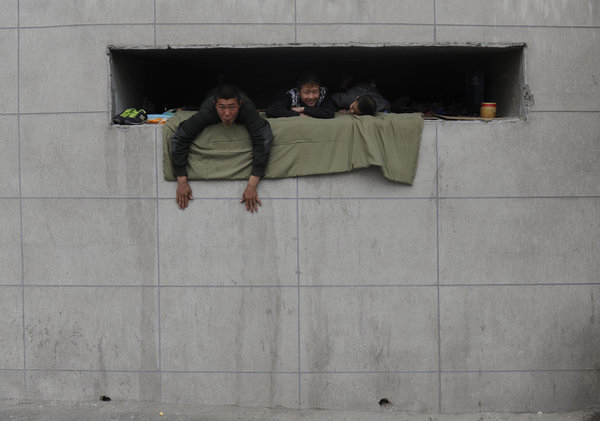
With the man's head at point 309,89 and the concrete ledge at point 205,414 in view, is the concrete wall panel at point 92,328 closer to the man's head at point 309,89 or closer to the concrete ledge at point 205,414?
the concrete ledge at point 205,414

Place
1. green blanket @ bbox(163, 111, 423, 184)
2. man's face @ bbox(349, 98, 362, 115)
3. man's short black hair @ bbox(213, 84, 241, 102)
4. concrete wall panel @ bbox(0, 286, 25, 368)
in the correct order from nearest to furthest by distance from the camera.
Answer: man's short black hair @ bbox(213, 84, 241, 102) < green blanket @ bbox(163, 111, 423, 184) < concrete wall panel @ bbox(0, 286, 25, 368) < man's face @ bbox(349, 98, 362, 115)

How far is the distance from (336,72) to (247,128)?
2212mm

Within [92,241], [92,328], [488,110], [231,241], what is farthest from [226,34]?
[92,328]

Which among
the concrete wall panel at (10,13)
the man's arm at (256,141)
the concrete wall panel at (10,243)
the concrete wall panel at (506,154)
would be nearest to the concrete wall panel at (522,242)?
the concrete wall panel at (506,154)

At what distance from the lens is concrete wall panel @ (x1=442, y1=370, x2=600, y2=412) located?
5.17 m

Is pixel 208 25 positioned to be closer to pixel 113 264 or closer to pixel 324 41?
pixel 324 41

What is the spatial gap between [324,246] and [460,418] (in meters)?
1.70

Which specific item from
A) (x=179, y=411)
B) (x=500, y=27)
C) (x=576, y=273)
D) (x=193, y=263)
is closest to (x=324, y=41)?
(x=500, y=27)

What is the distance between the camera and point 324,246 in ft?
16.8

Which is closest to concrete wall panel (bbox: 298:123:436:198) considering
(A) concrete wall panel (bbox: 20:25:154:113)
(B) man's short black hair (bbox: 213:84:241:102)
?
(B) man's short black hair (bbox: 213:84:241:102)

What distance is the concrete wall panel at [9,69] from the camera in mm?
5160

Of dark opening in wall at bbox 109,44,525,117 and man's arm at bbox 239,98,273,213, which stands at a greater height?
dark opening in wall at bbox 109,44,525,117

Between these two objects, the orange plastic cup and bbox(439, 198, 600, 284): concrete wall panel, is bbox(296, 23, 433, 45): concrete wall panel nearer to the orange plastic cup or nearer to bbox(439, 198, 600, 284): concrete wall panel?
the orange plastic cup

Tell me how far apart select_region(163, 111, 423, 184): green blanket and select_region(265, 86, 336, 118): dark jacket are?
0.23m
